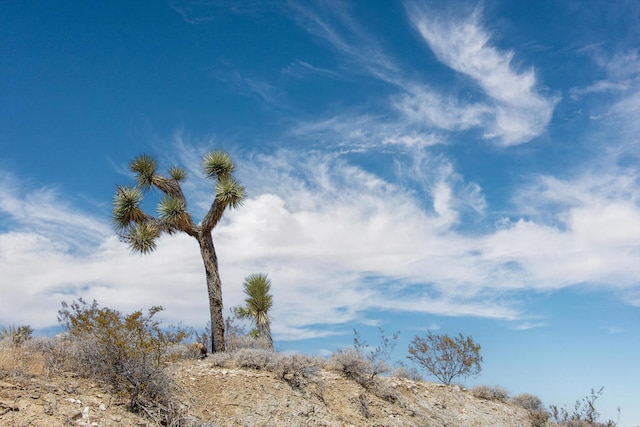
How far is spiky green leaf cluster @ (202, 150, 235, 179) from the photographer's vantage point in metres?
21.8

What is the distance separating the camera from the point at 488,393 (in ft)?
70.9

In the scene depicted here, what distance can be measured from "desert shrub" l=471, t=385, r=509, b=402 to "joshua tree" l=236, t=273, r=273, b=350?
888 centimetres

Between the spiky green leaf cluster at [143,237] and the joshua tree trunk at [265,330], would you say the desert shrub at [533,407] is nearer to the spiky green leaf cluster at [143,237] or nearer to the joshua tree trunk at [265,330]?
the joshua tree trunk at [265,330]

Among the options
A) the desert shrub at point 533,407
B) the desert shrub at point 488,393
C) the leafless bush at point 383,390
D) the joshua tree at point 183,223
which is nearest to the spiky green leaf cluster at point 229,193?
the joshua tree at point 183,223

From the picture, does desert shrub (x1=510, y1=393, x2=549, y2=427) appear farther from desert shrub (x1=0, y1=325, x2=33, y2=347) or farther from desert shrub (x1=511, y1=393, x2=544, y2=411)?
desert shrub (x1=0, y1=325, x2=33, y2=347)

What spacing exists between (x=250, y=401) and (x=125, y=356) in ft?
11.8

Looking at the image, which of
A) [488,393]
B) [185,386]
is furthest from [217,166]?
[488,393]

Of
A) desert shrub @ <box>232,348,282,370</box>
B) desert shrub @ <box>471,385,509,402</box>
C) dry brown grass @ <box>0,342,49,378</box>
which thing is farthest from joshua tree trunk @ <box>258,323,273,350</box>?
dry brown grass @ <box>0,342,49,378</box>

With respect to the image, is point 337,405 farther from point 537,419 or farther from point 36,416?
point 537,419

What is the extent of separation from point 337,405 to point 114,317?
696cm

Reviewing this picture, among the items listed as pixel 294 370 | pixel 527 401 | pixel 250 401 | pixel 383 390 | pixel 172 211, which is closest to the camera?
pixel 250 401

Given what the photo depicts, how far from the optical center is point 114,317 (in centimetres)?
1286

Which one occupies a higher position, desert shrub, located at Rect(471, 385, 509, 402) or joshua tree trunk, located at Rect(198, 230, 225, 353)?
joshua tree trunk, located at Rect(198, 230, 225, 353)

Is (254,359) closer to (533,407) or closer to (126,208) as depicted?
(126,208)
